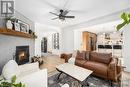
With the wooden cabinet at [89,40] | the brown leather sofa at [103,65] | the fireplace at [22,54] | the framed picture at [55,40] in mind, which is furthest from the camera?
the framed picture at [55,40]

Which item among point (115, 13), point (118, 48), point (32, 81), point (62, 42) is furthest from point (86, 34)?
point (32, 81)

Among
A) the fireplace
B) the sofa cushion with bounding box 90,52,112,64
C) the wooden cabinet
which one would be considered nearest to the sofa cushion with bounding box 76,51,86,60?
the sofa cushion with bounding box 90,52,112,64

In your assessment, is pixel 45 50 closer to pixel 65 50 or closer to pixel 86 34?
pixel 65 50

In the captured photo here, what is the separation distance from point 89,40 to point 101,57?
481 cm

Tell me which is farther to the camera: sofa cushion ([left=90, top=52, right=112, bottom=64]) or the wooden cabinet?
the wooden cabinet

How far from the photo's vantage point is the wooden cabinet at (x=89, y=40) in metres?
7.34

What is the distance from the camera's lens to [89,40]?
8.01 m

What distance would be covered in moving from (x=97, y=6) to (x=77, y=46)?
3.59 m

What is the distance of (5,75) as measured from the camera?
175 centimetres

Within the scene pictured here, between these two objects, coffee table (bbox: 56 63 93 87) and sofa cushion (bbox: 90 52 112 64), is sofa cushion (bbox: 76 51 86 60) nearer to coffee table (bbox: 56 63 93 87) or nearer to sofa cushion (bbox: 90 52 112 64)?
sofa cushion (bbox: 90 52 112 64)

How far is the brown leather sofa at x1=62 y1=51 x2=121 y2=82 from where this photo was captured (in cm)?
244

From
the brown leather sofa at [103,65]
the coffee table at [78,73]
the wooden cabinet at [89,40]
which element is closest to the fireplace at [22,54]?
the coffee table at [78,73]

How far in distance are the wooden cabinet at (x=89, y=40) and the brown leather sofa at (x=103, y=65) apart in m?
3.49

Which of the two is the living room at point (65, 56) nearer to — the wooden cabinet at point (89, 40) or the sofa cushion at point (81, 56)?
the sofa cushion at point (81, 56)
